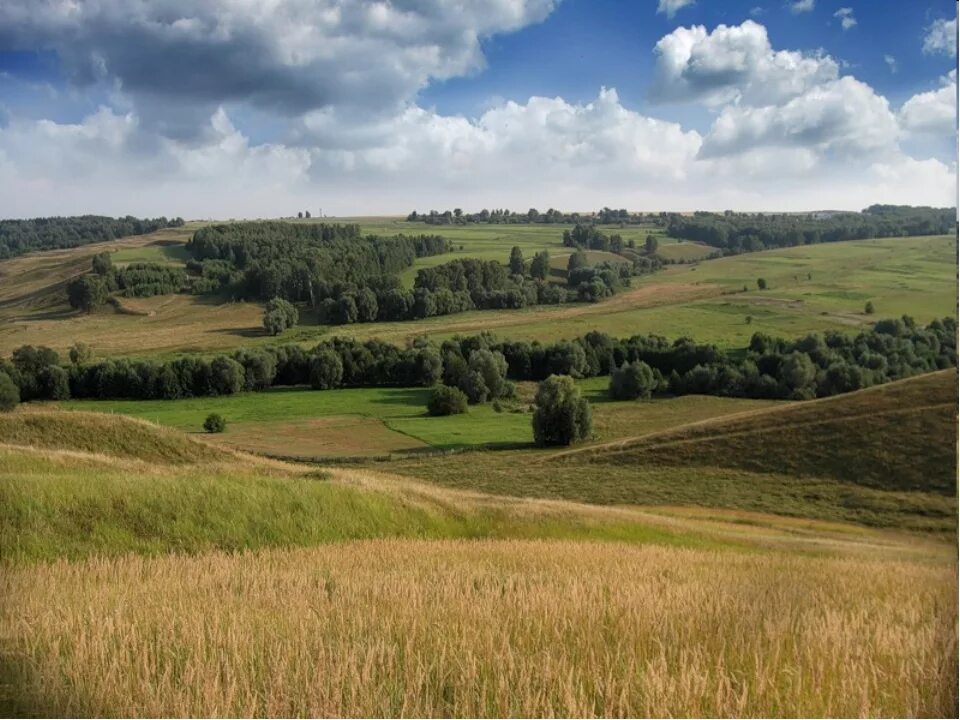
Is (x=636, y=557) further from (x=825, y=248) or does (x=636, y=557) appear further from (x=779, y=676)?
(x=825, y=248)

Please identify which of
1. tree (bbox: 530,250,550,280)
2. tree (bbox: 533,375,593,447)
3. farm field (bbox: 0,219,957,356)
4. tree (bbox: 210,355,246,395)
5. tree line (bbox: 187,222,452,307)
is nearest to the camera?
farm field (bbox: 0,219,957,356)

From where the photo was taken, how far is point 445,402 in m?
65.8

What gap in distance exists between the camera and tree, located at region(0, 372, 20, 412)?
99.6 ft

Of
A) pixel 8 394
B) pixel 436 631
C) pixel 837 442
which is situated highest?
pixel 436 631

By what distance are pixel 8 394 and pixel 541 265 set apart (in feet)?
219

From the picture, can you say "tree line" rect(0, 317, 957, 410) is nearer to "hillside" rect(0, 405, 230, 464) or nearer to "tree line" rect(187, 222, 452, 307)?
"hillside" rect(0, 405, 230, 464)

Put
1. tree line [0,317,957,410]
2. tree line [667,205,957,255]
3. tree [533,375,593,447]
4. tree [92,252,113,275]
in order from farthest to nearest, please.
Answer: tree [533,375,593,447]
tree [92,252,113,275]
tree line [0,317,957,410]
tree line [667,205,957,255]

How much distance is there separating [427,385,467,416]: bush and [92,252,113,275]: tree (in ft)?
123

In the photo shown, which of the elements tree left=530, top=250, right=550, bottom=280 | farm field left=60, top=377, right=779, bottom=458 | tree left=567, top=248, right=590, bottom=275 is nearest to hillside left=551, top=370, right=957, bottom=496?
farm field left=60, top=377, right=779, bottom=458

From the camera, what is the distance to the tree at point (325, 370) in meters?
59.4

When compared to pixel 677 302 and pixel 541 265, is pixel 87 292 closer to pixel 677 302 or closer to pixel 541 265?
pixel 677 302

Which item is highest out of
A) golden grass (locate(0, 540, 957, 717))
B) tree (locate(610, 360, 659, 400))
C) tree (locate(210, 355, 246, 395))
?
golden grass (locate(0, 540, 957, 717))

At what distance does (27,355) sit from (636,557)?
27878mm

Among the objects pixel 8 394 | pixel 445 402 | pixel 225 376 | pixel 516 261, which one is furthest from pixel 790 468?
pixel 516 261
